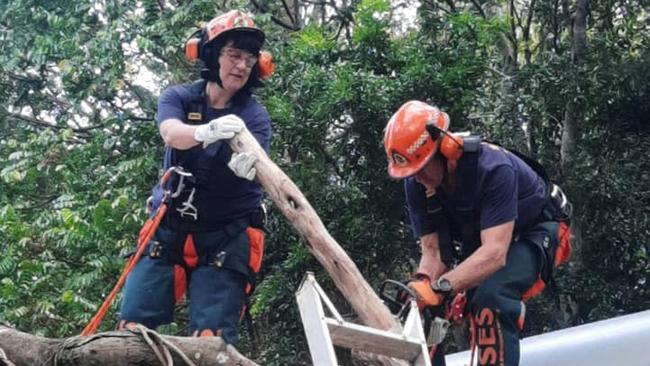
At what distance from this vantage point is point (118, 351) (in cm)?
210

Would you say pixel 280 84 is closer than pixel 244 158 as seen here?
No

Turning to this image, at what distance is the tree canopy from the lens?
19.9 ft

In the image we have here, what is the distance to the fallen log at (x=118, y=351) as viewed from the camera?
2.10 metres

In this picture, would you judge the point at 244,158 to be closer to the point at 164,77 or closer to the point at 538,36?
the point at 164,77

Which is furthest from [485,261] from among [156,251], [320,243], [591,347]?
[156,251]

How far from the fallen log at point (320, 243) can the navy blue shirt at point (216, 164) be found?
0.59ft

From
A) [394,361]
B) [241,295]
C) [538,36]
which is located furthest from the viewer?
[538,36]

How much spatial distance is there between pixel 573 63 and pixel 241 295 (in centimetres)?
401

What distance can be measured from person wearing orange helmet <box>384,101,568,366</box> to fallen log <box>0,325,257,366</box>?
1.22 m

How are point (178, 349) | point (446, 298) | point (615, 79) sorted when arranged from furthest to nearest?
point (615, 79), point (446, 298), point (178, 349)

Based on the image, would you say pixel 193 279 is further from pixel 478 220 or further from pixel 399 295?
pixel 478 220

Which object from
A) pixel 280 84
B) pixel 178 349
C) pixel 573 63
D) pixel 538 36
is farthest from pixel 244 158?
pixel 538 36

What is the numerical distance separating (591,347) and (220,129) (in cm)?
184

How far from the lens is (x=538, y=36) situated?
8.20 m
